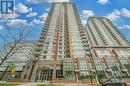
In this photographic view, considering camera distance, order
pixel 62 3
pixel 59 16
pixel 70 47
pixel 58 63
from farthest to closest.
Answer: pixel 62 3 → pixel 59 16 → pixel 70 47 → pixel 58 63

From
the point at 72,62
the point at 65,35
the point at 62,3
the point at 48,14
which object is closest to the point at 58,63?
the point at 72,62

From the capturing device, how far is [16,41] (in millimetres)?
34500

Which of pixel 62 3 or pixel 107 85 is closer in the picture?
pixel 107 85

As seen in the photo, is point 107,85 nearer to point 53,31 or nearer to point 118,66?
point 118,66

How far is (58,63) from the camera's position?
79625 mm

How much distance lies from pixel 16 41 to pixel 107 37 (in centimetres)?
10364

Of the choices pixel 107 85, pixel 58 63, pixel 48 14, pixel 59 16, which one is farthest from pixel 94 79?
pixel 48 14

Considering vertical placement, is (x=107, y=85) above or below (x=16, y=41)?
below

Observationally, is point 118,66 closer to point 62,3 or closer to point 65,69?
point 65,69

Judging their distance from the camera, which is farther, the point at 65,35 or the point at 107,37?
the point at 107,37

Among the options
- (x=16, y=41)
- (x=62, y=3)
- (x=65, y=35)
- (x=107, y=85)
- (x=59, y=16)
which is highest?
(x=62, y=3)

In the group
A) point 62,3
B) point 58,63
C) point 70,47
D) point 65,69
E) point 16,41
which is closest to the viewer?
point 16,41

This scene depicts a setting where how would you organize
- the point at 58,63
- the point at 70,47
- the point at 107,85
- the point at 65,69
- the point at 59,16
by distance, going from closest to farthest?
the point at 107,85 → the point at 65,69 → the point at 58,63 → the point at 70,47 → the point at 59,16

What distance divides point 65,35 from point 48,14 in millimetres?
34762
